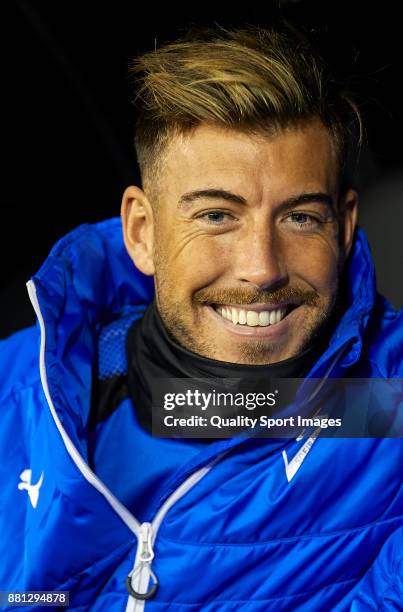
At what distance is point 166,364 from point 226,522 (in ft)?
0.76

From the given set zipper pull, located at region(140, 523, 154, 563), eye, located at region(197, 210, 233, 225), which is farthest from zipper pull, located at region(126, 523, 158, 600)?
eye, located at region(197, 210, 233, 225)

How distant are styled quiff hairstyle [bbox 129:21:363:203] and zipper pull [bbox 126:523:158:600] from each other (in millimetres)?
422

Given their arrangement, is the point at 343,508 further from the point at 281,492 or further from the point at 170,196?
the point at 170,196

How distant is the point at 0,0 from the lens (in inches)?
53.9

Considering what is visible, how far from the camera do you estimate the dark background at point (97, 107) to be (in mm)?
1306

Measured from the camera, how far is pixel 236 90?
0.98 metres

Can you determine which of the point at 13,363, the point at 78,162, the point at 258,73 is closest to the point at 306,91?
the point at 258,73

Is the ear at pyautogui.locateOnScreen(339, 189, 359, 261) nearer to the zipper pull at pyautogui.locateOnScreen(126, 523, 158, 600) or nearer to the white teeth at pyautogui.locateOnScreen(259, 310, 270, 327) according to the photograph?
the white teeth at pyautogui.locateOnScreen(259, 310, 270, 327)

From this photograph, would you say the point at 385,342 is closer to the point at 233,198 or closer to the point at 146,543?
the point at 233,198

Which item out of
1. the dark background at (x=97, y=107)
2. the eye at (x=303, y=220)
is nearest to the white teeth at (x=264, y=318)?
the eye at (x=303, y=220)

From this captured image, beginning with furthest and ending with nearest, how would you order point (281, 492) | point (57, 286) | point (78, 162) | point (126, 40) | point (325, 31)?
point (78, 162), point (126, 40), point (325, 31), point (57, 286), point (281, 492)

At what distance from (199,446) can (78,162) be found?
0.75 meters

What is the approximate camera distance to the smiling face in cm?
95

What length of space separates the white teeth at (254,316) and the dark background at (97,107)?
42 cm
